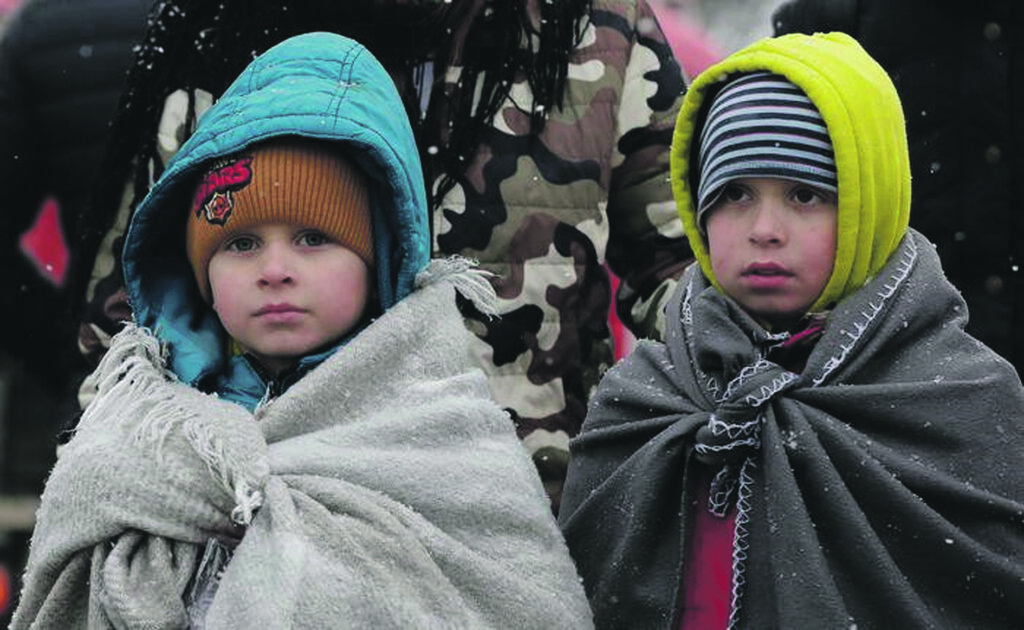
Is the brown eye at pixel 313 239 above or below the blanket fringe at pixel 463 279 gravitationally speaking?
above

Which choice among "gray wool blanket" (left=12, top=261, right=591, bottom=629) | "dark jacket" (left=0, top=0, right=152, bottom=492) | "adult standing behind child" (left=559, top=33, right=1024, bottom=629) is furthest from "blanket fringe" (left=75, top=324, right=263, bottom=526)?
"dark jacket" (left=0, top=0, right=152, bottom=492)

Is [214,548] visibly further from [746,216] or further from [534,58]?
[534,58]

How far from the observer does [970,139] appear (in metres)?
4.17

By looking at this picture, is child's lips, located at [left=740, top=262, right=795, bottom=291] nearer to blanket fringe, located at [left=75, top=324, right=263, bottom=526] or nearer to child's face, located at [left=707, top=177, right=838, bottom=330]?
child's face, located at [left=707, top=177, right=838, bottom=330]

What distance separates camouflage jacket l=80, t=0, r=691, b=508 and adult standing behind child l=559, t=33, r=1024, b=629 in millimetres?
325

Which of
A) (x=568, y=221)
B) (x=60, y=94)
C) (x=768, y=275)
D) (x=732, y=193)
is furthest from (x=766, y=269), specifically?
(x=60, y=94)

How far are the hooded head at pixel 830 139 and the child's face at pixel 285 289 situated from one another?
62 cm

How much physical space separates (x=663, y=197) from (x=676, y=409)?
700 mm

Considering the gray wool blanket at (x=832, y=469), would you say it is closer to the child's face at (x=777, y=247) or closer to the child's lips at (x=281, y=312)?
the child's face at (x=777, y=247)

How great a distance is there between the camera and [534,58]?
3.83 metres

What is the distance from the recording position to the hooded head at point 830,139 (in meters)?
3.21

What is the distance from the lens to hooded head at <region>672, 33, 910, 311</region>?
10.5 ft

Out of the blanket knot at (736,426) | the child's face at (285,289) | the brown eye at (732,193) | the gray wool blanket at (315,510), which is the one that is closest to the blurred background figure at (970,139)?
the brown eye at (732,193)

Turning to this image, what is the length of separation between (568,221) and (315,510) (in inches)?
40.0
